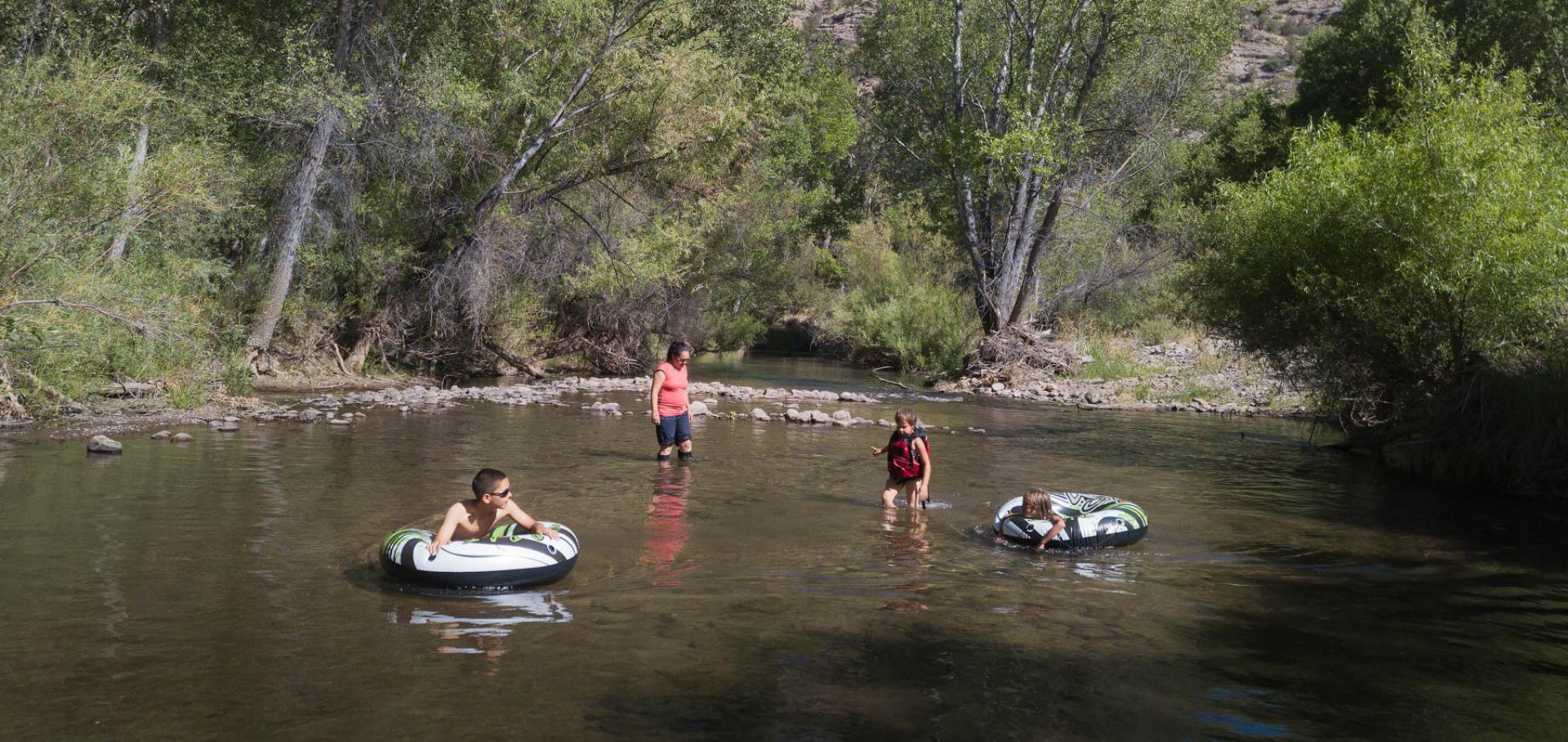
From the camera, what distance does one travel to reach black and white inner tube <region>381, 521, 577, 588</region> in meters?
9.00

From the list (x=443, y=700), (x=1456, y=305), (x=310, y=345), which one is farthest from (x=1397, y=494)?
(x=310, y=345)

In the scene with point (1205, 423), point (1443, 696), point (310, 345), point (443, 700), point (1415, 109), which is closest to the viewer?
point (443, 700)

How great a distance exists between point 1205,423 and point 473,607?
19.7m

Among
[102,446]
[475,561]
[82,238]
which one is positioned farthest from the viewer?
[82,238]

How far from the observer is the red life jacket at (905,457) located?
1311 centimetres

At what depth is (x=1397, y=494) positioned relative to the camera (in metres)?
15.8

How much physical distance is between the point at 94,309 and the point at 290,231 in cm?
1000

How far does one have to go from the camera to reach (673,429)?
16.3 meters

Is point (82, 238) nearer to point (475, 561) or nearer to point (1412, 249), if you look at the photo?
point (475, 561)

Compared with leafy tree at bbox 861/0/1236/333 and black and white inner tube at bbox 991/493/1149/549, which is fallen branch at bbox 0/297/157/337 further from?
leafy tree at bbox 861/0/1236/333

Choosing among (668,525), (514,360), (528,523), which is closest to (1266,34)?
(514,360)

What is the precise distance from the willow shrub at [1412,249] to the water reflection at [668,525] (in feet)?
32.8

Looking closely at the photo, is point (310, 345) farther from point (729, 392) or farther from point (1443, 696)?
point (1443, 696)

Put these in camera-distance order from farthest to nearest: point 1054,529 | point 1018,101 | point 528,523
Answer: point 1018,101
point 1054,529
point 528,523
